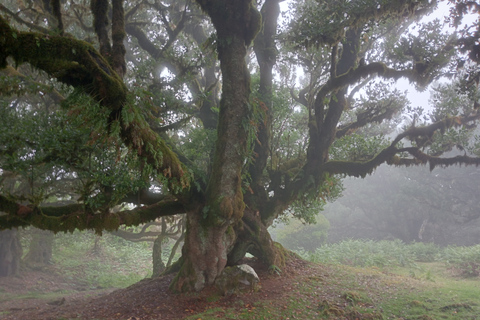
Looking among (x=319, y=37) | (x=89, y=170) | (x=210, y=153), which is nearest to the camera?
(x=89, y=170)

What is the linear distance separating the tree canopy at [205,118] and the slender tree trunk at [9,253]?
18.7 ft

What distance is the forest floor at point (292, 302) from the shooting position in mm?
7930

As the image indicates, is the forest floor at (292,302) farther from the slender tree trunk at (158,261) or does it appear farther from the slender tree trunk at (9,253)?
the slender tree trunk at (9,253)

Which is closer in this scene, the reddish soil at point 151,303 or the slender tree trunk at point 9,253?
the reddish soil at point 151,303

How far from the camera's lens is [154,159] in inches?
260

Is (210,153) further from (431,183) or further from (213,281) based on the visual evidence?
(431,183)

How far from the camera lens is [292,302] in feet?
28.1

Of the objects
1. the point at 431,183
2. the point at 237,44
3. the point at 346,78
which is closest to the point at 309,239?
the point at 431,183

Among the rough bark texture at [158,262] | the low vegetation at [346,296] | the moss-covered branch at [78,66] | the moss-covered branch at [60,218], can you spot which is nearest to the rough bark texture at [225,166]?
the low vegetation at [346,296]

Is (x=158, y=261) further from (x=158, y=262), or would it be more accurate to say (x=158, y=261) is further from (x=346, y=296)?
(x=346, y=296)

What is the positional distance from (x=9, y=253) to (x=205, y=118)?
517 inches

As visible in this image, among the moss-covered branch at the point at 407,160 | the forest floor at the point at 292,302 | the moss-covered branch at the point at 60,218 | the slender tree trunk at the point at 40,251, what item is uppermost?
the moss-covered branch at the point at 407,160

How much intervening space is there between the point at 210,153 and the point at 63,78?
576cm

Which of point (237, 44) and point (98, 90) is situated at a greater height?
point (237, 44)
